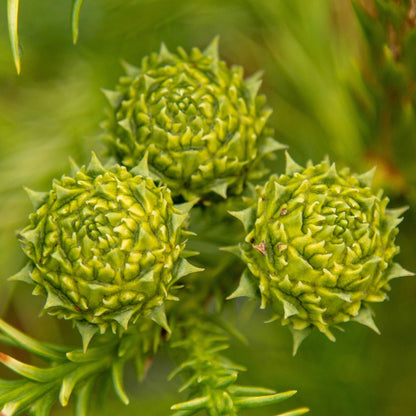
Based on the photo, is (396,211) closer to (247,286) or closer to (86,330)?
(247,286)

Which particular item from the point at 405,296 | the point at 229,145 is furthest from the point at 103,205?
the point at 405,296

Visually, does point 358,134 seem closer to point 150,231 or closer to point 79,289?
point 150,231

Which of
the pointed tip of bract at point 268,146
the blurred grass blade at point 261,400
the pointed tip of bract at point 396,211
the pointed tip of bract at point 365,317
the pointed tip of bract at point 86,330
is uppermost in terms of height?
the pointed tip of bract at point 268,146

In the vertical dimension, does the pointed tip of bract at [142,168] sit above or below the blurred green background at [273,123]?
above

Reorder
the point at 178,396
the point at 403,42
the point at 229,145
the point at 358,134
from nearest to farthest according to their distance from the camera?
the point at 229,145, the point at 403,42, the point at 358,134, the point at 178,396

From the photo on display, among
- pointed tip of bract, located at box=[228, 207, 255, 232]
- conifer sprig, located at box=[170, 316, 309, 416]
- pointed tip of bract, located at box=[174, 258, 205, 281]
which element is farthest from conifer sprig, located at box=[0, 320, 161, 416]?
pointed tip of bract, located at box=[228, 207, 255, 232]

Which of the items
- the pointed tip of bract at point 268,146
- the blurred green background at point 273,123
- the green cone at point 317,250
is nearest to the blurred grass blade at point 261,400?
the green cone at point 317,250

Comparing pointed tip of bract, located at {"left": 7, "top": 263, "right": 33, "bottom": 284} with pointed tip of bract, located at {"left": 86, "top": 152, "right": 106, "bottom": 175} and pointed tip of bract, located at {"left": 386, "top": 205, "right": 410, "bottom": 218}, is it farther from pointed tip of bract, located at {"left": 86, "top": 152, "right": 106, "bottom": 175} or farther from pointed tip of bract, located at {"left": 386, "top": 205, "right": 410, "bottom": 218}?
pointed tip of bract, located at {"left": 386, "top": 205, "right": 410, "bottom": 218}

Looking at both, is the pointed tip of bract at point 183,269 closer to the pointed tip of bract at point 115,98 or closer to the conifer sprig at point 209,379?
the conifer sprig at point 209,379
